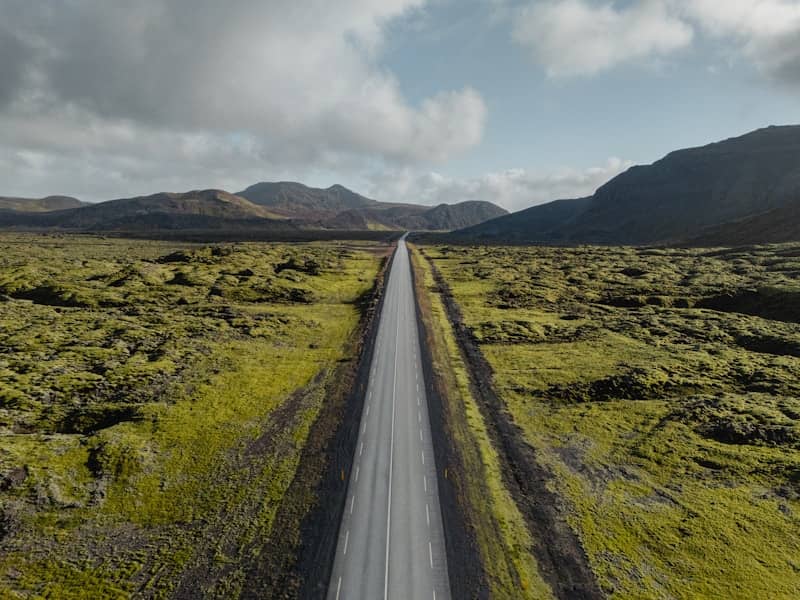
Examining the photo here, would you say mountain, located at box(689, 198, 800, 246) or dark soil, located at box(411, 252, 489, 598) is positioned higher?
mountain, located at box(689, 198, 800, 246)

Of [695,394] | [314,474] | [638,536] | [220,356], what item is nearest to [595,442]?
[638,536]

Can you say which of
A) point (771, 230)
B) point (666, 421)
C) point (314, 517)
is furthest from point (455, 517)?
point (771, 230)

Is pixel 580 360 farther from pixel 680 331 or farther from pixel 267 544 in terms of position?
pixel 267 544

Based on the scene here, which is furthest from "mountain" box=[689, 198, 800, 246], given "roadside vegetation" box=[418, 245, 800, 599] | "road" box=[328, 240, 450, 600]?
"road" box=[328, 240, 450, 600]

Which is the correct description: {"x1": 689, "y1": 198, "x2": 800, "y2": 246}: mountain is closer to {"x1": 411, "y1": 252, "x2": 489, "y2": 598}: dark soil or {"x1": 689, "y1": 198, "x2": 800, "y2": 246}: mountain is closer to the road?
{"x1": 411, "y1": 252, "x2": 489, "y2": 598}: dark soil

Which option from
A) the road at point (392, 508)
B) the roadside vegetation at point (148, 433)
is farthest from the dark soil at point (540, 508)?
the roadside vegetation at point (148, 433)
